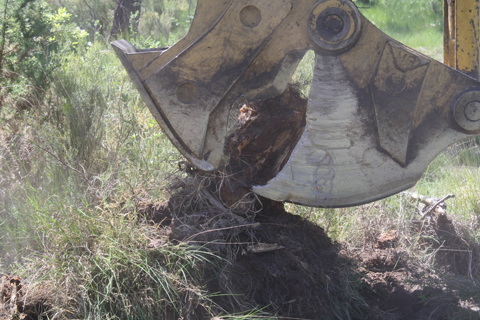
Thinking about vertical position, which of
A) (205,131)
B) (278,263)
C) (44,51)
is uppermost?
(44,51)

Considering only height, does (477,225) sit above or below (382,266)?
below

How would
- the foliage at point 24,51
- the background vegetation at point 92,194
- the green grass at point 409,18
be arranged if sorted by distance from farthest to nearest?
the green grass at point 409,18 → the foliage at point 24,51 → the background vegetation at point 92,194

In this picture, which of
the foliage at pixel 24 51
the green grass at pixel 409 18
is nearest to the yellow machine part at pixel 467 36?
the foliage at pixel 24 51

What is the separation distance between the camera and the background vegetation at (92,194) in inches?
81.3

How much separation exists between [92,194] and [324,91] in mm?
1656

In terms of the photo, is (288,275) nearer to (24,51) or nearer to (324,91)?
(324,91)

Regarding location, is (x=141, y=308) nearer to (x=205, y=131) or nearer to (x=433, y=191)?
(x=205, y=131)

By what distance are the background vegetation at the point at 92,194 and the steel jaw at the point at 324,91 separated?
66cm

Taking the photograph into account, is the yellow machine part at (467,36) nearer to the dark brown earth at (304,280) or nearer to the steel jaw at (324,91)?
the steel jaw at (324,91)

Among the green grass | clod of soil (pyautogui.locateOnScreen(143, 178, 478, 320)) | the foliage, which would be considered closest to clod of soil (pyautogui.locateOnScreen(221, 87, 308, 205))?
clod of soil (pyautogui.locateOnScreen(143, 178, 478, 320))

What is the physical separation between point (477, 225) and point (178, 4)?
10.1m

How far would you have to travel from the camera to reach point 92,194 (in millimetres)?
2715

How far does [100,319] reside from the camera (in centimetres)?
192

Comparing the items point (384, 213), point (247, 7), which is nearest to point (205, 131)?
point (247, 7)
